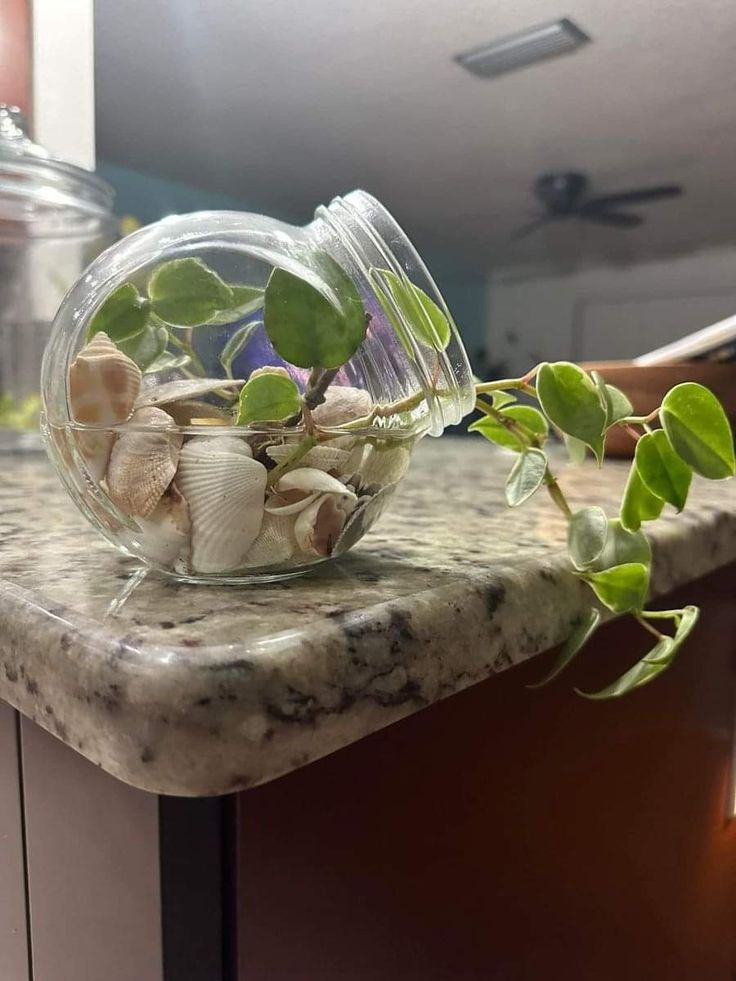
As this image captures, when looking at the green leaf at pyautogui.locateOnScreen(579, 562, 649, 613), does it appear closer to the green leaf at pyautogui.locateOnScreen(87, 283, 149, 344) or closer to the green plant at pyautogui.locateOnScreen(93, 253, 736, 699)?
the green plant at pyautogui.locateOnScreen(93, 253, 736, 699)

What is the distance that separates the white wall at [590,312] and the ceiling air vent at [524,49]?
64 cm

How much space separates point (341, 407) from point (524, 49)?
1.30 meters

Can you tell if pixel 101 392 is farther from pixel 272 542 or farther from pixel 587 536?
pixel 587 536

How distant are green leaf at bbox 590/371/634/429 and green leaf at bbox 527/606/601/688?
0.08 metres

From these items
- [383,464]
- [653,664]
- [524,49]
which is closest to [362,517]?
[383,464]

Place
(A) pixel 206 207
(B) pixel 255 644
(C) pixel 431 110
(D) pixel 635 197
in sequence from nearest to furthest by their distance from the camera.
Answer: (B) pixel 255 644
(C) pixel 431 110
(D) pixel 635 197
(A) pixel 206 207

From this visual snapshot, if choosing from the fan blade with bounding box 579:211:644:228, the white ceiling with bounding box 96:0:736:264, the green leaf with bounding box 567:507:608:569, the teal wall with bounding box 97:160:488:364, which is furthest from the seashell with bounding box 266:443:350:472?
the fan blade with bounding box 579:211:644:228

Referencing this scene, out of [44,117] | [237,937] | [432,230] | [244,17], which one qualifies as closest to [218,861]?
[237,937]

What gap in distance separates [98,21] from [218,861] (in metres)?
1.44

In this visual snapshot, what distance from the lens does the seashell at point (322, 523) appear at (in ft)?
0.97

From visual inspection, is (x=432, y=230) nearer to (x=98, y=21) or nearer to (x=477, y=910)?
(x=98, y=21)

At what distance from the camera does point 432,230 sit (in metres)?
2.10

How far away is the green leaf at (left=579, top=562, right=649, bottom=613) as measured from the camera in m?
0.31

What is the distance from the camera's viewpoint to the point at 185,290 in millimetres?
315
